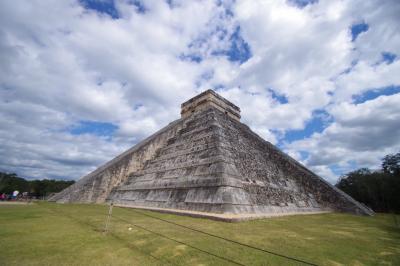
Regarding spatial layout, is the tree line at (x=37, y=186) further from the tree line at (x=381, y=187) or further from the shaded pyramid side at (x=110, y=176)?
the tree line at (x=381, y=187)

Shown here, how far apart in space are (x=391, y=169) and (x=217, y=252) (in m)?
30.8

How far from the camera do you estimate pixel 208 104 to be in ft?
57.7

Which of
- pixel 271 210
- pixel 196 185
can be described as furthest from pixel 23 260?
pixel 271 210

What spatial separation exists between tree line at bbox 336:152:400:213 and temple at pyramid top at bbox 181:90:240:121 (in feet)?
57.0

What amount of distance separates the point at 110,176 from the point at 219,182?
27.7ft

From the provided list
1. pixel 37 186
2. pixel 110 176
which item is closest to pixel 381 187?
pixel 110 176

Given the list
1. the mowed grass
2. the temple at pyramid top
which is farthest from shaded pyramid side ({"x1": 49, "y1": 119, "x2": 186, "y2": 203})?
the mowed grass

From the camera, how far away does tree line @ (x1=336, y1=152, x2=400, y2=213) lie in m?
22.0

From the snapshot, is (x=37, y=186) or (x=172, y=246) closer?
(x=172, y=246)

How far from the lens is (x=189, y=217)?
297 inches

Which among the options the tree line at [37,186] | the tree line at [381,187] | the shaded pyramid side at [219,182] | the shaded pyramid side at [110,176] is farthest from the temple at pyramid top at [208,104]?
the tree line at [37,186]

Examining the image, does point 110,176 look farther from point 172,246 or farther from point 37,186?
point 37,186

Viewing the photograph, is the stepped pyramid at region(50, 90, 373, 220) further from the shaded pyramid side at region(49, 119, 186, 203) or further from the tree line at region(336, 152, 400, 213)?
the tree line at region(336, 152, 400, 213)

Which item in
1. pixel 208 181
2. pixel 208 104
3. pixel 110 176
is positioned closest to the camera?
pixel 208 181
